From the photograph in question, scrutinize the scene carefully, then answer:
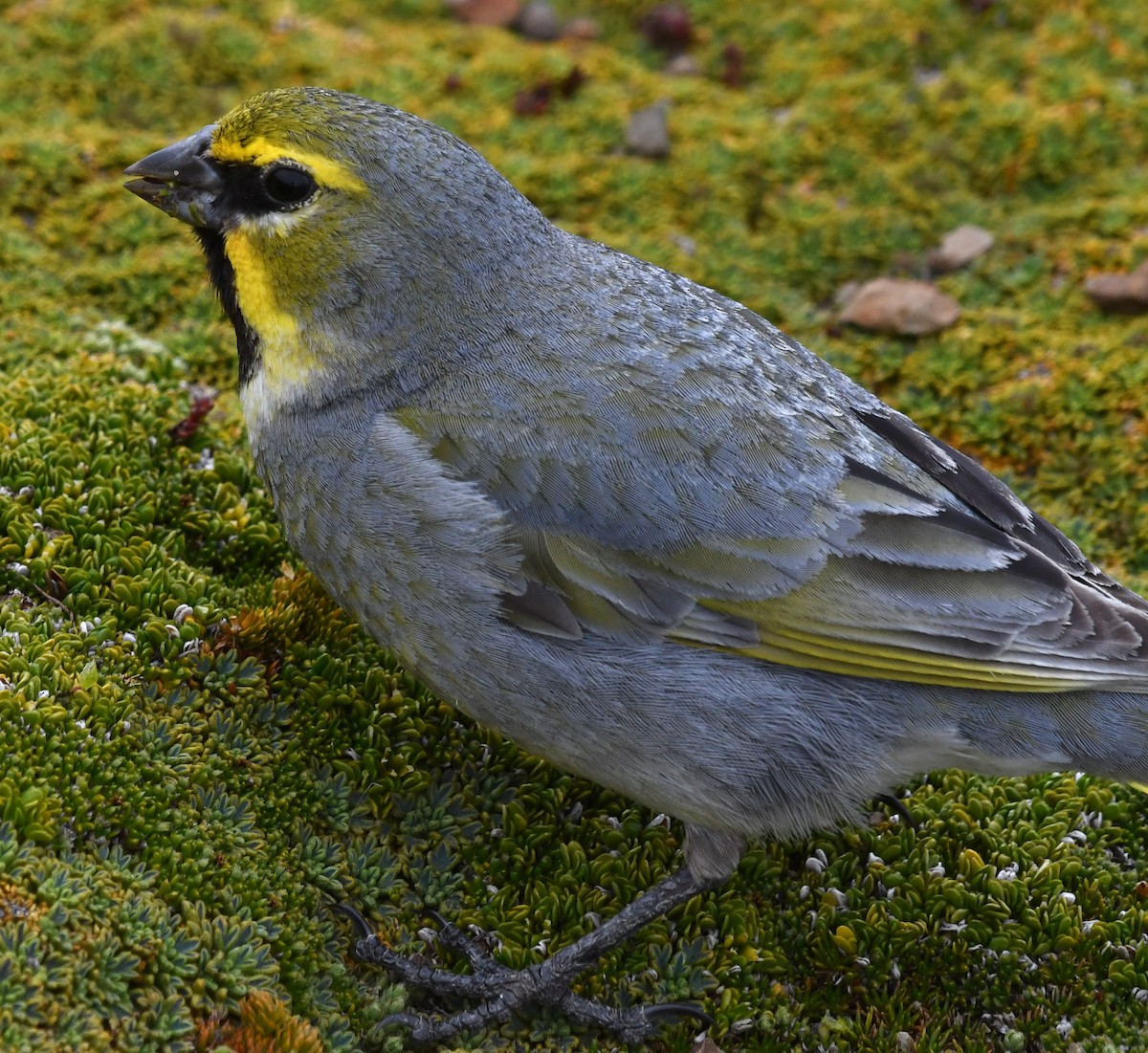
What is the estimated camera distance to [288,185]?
14.8 ft

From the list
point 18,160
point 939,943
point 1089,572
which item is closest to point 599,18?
point 18,160

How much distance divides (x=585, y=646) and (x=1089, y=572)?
1779mm

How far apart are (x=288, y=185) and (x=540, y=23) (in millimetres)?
4743

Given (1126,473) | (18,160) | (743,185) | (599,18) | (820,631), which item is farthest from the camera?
(599,18)

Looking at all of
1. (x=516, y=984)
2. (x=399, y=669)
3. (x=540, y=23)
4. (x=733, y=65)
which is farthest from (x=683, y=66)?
(x=516, y=984)

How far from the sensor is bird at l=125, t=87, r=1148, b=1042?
417 cm

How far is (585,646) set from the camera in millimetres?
4215

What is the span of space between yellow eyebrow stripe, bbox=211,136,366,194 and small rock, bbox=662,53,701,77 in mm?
4605

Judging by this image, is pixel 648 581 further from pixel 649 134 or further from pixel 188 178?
pixel 649 134

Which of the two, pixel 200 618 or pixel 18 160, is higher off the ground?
pixel 18 160

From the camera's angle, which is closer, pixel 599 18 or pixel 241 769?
pixel 241 769

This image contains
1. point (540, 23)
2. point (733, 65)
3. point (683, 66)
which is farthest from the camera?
point (540, 23)

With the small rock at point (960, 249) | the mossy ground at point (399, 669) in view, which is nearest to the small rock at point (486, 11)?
the mossy ground at point (399, 669)

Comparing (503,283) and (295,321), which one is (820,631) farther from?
(295,321)
